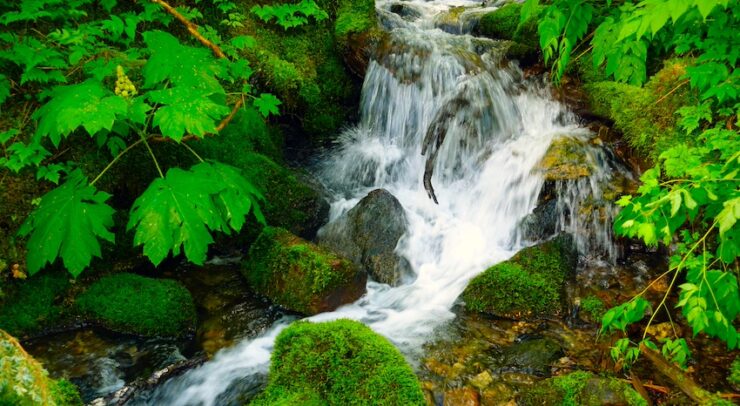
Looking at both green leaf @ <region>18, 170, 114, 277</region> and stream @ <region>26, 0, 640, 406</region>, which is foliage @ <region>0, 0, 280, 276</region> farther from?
stream @ <region>26, 0, 640, 406</region>

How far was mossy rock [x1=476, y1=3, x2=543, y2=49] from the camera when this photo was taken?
8086mm

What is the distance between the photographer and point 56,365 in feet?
12.2

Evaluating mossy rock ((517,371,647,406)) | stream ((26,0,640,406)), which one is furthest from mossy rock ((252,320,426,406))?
mossy rock ((517,371,647,406))

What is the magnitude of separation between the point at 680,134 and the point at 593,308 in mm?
2204

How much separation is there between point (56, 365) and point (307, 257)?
2.40 m

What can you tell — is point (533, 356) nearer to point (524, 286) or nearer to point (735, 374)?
point (524, 286)

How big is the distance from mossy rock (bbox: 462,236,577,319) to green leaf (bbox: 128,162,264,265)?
2.68 m

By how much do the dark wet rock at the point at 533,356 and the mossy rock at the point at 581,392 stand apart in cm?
37

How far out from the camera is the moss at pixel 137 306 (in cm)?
414

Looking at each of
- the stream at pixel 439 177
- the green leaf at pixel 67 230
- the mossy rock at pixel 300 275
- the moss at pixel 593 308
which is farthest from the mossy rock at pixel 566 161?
the green leaf at pixel 67 230

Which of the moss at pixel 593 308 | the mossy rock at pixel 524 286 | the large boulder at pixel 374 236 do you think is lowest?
the moss at pixel 593 308

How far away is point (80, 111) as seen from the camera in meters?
3.29

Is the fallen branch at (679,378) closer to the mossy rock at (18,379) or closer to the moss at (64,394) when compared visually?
the mossy rock at (18,379)

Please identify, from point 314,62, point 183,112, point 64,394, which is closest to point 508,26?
point 314,62
